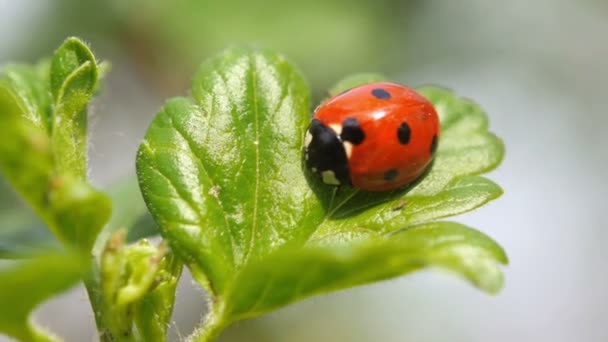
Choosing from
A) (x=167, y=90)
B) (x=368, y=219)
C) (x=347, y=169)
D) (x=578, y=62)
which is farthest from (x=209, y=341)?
(x=578, y=62)

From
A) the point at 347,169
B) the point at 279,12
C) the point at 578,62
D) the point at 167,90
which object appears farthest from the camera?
the point at 578,62

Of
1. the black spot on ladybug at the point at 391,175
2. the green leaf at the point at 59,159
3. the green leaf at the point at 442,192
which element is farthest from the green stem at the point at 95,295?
the black spot on ladybug at the point at 391,175

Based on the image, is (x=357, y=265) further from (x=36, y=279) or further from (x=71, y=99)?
(x=71, y=99)

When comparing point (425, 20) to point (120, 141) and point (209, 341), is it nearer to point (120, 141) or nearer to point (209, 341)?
point (120, 141)

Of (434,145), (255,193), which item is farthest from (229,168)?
(434,145)

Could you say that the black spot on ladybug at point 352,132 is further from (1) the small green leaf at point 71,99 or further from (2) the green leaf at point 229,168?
(1) the small green leaf at point 71,99

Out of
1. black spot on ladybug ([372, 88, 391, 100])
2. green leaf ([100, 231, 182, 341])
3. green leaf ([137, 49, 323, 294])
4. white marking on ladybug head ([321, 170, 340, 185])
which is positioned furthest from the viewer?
black spot on ladybug ([372, 88, 391, 100])

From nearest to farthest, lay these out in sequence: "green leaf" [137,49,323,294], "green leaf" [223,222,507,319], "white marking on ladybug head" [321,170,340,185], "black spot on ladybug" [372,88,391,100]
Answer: "green leaf" [223,222,507,319] < "green leaf" [137,49,323,294] < "white marking on ladybug head" [321,170,340,185] < "black spot on ladybug" [372,88,391,100]

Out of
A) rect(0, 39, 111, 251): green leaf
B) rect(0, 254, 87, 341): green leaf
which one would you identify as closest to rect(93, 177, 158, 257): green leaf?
rect(0, 39, 111, 251): green leaf

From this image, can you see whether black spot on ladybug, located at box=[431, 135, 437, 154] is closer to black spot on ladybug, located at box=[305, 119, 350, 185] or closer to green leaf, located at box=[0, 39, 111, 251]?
black spot on ladybug, located at box=[305, 119, 350, 185]
